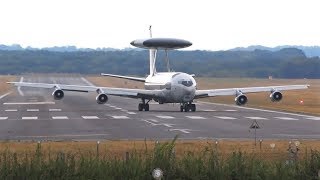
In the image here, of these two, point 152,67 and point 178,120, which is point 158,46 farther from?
point 178,120

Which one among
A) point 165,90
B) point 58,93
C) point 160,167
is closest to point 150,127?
point 165,90

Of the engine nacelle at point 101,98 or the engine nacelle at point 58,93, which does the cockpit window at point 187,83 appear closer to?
the engine nacelle at point 101,98

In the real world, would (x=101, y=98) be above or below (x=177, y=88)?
below

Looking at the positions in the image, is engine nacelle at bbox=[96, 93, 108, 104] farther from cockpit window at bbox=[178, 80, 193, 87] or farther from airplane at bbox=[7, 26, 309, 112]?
cockpit window at bbox=[178, 80, 193, 87]

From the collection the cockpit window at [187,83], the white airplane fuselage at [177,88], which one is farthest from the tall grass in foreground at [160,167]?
the cockpit window at [187,83]

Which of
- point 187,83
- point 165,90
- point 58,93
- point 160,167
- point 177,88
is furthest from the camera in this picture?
point 165,90

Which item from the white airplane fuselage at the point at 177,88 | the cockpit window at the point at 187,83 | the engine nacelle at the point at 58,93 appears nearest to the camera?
the white airplane fuselage at the point at 177,88

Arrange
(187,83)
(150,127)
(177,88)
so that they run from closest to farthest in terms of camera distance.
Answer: (150,127) < (177,88) < (187,83)

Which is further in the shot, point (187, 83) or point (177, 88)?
point (187, 83)

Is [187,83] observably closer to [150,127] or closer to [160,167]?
[150,127]

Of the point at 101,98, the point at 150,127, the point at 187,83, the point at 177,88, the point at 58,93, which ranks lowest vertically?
the point at 150,127

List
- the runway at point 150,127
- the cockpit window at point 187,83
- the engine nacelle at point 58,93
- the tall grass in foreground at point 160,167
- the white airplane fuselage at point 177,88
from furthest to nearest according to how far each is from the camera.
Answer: the engine nacelle at point 58,93 < the cockpit window at point 187,83 < the white airplane fuselage at point 177,88 < the runway at point 150,127 < the tall grass in foreground at point 160,167

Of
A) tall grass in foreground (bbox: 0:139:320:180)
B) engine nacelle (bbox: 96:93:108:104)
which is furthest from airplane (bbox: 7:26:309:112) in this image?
tall grass in foreground (bbox: 0:139:320:180)

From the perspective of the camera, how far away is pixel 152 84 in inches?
3105
